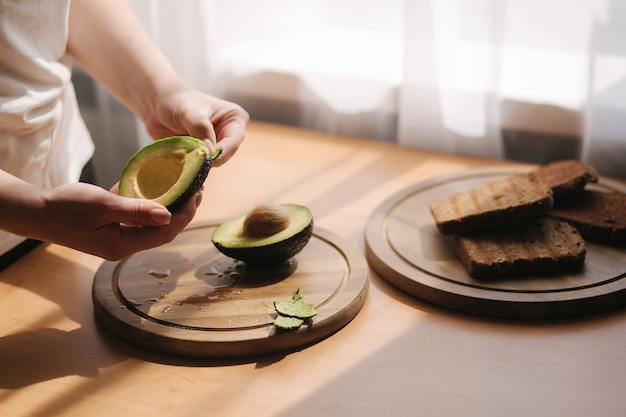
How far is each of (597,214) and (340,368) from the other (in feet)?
1.84

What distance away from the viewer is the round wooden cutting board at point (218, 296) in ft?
3.43

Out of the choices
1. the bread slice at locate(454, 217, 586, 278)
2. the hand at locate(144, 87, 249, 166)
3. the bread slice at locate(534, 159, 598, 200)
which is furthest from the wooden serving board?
the hand at locate(144, 87, 249, 166)

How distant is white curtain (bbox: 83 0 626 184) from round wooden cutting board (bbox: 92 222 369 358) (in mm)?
517

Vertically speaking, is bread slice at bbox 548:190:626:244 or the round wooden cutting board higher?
bread slice at bbox 548:190:626:244

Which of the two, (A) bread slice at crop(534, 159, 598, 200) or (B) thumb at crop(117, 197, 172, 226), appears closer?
(B) thumb at crop(117, 197, 172, 226)

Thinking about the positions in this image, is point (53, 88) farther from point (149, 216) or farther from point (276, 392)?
point (276, 392)

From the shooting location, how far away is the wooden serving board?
1.11m

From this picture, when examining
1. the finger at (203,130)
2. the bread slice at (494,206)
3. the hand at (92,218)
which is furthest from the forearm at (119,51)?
the bread slice at (494,206)

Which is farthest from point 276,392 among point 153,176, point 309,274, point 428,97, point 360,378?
point 428,97

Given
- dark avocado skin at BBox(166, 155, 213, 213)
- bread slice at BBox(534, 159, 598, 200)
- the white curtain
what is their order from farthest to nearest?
the white curtain, bread slice at BBox(534, 159, 598, 200), dark avocado skin at BBox(166, 155, 213, 213)

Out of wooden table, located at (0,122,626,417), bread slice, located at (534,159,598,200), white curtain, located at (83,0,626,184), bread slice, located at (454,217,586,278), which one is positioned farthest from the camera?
white curtain, located at (83,0,626,184)

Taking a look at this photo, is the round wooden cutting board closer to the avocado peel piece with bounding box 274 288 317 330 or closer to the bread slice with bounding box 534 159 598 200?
the avocado peel piece with bounding box 274 288 317 330

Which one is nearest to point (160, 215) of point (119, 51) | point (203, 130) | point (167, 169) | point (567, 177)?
point (167, 169)

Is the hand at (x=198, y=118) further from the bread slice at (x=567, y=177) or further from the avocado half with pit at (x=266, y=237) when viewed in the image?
the bread slice at (x=567, y=177)
